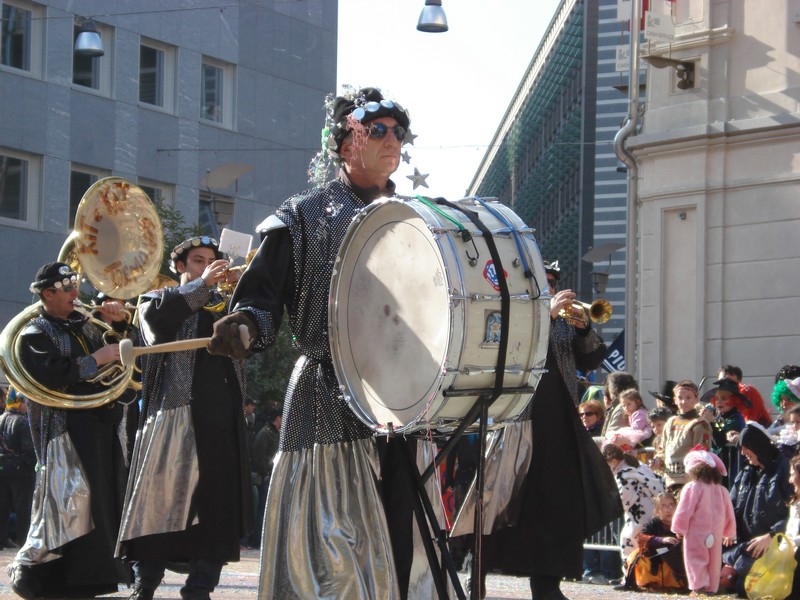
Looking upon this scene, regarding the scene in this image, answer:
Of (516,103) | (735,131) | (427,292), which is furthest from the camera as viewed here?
(516,103)

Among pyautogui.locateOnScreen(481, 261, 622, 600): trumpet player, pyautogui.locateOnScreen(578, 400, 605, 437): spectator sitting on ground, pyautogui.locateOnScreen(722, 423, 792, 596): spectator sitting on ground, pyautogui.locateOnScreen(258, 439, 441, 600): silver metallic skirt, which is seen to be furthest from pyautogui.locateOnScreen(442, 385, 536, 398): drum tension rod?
pyautogui.locateOnScreen(578, 400, 605, 437): spectator sitting on ground

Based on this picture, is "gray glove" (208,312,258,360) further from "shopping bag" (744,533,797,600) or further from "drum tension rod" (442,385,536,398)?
"shopping bag" (744,533,797,600)

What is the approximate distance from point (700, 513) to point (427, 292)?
589 centimetres

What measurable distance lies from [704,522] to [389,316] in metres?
5.74

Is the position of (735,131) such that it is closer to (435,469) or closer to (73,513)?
(73,513)

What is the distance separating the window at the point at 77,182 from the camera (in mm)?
28250

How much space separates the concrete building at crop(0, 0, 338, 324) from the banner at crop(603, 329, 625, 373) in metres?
6.61

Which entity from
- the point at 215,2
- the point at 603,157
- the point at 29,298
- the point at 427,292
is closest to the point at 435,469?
the point at 427,292

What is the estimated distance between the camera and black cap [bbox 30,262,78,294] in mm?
9453

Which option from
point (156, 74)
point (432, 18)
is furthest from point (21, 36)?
point (432, 18)

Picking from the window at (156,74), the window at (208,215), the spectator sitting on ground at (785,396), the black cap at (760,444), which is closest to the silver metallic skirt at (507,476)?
the black cap at (760,444)

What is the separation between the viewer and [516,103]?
246ft

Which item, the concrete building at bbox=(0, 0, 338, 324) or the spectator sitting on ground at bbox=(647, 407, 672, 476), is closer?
the spectator sitting on ground at bbox=(647, 407, 672, 476)

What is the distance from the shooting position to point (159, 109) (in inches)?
1179
